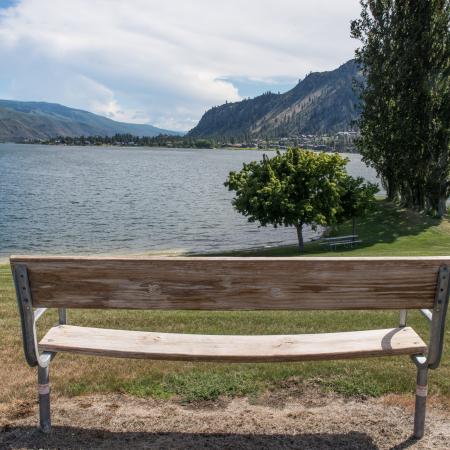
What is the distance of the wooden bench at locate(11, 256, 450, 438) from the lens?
13.7 ft

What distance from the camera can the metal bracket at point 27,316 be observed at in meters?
4.26

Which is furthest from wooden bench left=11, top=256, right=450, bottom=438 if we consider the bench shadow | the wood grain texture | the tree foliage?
the tree foliage

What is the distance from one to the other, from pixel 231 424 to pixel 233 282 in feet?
4.79

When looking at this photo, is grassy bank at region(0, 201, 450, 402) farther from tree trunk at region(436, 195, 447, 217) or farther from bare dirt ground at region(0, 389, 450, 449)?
tree trunk at region(436, 195, 447, 217)

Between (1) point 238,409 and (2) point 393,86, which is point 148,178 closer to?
(2) point 393,86

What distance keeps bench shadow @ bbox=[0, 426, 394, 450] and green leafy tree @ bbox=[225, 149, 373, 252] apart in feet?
96.6

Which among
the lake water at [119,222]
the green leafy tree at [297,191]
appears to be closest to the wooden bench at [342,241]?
the green leafy tree at [297,191]

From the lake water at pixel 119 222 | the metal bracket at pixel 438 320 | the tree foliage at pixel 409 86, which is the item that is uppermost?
the tree foliage at pixel 409 86

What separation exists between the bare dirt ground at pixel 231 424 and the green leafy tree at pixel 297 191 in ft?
94.6

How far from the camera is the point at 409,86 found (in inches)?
1551

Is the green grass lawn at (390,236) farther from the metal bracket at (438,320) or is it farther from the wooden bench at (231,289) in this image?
the wooden bench at (231,289)

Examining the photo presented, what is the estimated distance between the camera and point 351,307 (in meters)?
4.33

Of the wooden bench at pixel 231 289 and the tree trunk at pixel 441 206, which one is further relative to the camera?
the tree trunk at pixel 441 206

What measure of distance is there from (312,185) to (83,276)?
104 ft
